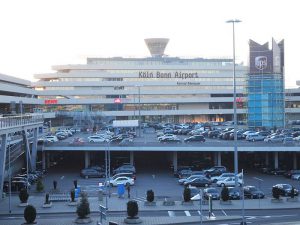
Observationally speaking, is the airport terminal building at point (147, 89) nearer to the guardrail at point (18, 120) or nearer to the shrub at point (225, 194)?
the guardrail at point (18, 120)

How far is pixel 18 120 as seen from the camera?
123 feet

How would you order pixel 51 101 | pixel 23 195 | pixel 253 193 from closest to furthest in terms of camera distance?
pixel 23 195
pixel 253 193
pixel 51 101

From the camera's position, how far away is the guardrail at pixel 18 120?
3206cm

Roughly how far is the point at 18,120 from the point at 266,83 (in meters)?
38.7

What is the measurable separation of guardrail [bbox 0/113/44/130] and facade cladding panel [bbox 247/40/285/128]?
30.9 m

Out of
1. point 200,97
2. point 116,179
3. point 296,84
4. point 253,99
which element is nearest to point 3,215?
point 116,179

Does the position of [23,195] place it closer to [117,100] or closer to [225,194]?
[225,194]

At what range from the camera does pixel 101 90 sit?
318 ft

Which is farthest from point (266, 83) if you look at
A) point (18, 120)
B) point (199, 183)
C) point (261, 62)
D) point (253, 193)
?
point (18, 120)

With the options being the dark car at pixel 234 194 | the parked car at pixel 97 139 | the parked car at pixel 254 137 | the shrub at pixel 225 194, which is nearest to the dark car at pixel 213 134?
the parked car at pixel 254 137

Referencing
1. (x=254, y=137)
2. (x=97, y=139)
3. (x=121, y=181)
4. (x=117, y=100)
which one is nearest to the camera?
(x=121, y=181)

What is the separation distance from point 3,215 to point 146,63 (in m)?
76.4

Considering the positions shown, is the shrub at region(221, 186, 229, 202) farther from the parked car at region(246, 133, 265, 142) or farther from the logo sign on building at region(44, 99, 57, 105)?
the logo sign on building at region(44, 99, 57, 105)

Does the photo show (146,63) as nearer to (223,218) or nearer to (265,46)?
(265,46)
